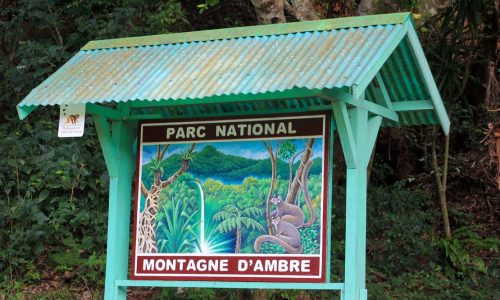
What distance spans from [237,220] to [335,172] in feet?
17.2

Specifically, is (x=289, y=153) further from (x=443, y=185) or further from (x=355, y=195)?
(x=443, y=185)

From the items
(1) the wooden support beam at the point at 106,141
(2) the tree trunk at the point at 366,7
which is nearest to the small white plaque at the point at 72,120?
(1) the wooden support beam at the point at 106,141

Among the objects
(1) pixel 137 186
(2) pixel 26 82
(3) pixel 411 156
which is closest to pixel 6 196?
(2) pixel 26 82

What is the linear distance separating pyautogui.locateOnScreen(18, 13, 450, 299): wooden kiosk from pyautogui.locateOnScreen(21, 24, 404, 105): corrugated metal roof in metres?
0.01

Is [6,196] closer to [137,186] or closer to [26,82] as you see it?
[26,82]

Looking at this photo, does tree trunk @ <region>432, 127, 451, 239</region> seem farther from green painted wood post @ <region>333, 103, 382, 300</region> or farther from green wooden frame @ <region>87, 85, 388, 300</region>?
green painted wood post @ <region>333, 103, 382, 300</region>

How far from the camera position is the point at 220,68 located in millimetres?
7262

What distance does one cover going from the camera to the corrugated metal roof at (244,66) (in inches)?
264

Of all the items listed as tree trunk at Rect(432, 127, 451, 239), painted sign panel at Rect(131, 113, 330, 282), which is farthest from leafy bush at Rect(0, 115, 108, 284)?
tree trunk at Rect(432, 127, 451, 239)

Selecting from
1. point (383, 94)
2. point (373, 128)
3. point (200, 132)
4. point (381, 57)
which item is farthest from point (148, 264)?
point (381, 57)

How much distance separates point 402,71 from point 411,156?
6220mm

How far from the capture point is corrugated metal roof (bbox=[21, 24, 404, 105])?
6676 mm

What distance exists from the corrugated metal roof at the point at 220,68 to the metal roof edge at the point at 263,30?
56 millimetres

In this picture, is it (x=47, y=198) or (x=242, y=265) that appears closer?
(x=242, y=265)
